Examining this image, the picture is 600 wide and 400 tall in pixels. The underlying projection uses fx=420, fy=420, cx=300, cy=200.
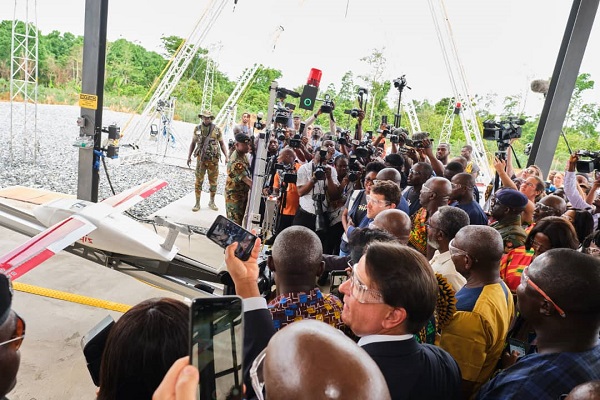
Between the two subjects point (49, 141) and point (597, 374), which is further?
point (49, 141)

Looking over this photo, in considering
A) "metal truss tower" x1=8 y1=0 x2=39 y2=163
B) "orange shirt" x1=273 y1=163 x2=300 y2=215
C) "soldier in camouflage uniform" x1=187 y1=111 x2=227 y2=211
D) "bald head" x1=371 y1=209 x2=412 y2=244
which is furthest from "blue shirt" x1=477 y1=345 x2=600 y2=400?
"metal truss tower" x1=8 y1=0 x2=39 y2=163

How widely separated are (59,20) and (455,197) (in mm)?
25747

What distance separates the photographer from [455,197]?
3.85 m

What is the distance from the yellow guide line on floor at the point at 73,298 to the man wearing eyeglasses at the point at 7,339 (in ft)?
9.55

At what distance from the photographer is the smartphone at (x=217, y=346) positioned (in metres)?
0.77

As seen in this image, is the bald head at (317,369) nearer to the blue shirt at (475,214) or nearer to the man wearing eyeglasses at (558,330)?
the man wearing eyeglasses at (558,330)

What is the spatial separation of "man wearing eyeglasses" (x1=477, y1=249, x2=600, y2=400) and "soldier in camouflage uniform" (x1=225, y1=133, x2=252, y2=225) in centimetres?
465

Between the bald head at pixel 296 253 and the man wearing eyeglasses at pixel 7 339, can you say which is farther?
the bald head at pixel 296 253

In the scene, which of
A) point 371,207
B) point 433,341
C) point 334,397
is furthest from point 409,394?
point 371,207

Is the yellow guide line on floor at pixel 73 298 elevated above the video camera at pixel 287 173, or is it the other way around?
the video camera at pixel 287 173

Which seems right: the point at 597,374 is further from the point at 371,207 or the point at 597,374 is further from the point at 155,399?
the point at 371,207

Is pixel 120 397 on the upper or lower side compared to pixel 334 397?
lower

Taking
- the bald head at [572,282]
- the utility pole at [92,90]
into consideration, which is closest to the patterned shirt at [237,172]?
the utility pole at [92,90]

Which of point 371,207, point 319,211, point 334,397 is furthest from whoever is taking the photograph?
point 319,211
